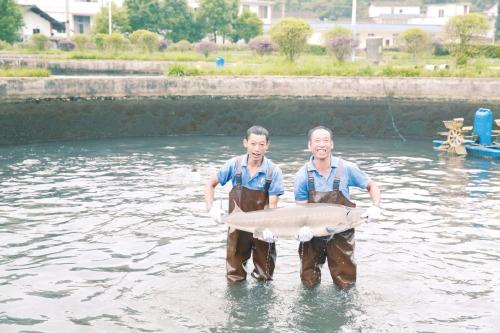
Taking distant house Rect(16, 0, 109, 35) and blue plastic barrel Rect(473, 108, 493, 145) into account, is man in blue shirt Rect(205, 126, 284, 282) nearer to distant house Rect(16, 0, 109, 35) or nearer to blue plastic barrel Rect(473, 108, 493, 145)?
blue plastic barrel Rect(473, 108, 493, 145)

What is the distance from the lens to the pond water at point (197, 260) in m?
6.93

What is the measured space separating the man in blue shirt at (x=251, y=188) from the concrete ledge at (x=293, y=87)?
15.1m

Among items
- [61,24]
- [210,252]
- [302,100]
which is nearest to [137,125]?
[302,100]

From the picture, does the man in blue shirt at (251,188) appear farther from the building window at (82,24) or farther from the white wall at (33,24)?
the building window at (82,24)

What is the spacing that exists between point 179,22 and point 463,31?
1358 inches

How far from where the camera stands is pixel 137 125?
21266 mm

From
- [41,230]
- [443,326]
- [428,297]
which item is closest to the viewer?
[443,326]

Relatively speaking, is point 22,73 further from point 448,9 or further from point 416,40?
point 448,9

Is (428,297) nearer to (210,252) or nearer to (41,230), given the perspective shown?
(210,252)

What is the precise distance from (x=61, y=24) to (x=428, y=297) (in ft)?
223

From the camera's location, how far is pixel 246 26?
58844 millimetres

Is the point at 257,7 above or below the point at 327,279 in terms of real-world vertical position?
above

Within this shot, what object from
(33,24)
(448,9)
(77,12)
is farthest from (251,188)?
(448,9)

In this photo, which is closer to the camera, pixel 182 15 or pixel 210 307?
pixel 210 307
